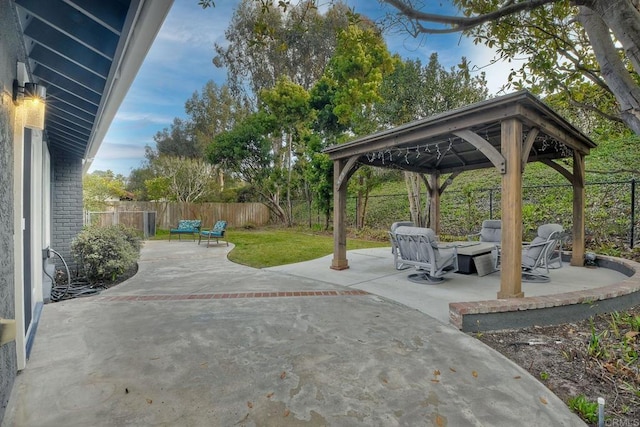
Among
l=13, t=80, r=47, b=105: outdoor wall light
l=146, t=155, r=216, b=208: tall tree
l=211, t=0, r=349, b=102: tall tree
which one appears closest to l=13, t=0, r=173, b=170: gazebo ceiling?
l=13, t=80, r=47, b=105: outdoor wall light

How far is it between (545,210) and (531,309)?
7.97 meters

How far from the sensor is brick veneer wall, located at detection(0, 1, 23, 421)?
1.96m

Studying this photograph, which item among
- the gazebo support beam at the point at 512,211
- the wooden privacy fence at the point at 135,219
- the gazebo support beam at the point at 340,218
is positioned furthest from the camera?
the wooden privacy fence at the point at 135,219

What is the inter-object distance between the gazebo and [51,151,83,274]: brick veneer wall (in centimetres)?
569

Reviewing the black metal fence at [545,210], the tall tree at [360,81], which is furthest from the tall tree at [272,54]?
the black metal fence at [545,210]

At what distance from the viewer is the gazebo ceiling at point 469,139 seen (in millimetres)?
4160

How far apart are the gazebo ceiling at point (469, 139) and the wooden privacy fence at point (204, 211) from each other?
13.1 m

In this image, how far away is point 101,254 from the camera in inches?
228

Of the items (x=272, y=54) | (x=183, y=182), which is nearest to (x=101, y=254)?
(x=183, y=182)

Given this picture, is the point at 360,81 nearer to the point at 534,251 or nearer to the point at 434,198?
the point at 434,198

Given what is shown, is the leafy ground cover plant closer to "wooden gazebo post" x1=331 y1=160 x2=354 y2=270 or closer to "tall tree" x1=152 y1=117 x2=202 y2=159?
Answer: "wooden gazebo post" x1=331 y1=160 x2=354 y2=270

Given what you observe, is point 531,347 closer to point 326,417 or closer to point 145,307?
point 326,417

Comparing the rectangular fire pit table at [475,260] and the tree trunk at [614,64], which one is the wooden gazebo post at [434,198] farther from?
the tree trunk at [614,64]

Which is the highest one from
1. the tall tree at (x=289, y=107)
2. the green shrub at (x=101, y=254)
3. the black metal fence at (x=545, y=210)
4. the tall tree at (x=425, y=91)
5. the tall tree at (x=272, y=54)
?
Result: the tall tree at (x=272, y=54)
